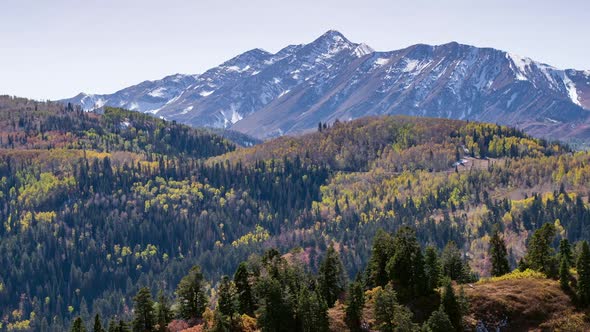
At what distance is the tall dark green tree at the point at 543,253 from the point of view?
142625mm

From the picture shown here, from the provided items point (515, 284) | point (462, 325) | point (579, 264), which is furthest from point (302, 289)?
point (579, 264)

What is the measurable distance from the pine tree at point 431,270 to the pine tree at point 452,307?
8499 mm

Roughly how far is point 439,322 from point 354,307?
16.4m

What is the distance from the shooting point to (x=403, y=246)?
136750 millimetres

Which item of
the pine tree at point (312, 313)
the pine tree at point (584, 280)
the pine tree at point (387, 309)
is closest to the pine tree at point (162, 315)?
the pine tree at point (312, 313)

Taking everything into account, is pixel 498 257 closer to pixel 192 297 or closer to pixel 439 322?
pixel 439 322

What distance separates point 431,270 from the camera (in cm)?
13362

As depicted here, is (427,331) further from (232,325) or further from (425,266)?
(232,325)

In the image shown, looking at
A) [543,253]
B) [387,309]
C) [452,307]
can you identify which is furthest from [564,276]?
[387,309]

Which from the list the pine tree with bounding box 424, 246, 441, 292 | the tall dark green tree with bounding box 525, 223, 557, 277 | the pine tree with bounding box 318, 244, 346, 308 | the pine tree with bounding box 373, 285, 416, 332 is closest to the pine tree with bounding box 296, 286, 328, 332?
the pine tree with bounding box 373, 285, 416, 332

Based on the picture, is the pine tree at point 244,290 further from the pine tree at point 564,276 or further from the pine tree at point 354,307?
the pine tree at point 564,276

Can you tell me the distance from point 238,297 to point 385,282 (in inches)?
1148

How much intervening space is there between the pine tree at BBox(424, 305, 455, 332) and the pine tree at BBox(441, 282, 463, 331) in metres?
5.75

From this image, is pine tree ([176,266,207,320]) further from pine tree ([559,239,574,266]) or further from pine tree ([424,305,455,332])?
pine tree ([559,239,574,266])
